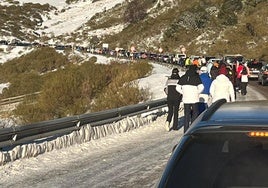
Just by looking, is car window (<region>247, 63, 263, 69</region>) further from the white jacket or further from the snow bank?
the white jacket

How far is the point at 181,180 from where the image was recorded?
11.3 ft

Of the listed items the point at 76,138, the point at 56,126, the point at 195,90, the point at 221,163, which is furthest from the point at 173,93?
the point at 221,163

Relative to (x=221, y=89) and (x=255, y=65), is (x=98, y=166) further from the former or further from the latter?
(x=255, y=65)

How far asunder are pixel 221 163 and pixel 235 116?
400 mm

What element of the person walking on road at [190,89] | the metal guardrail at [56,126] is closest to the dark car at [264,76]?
the metal guardrail at [56,126]

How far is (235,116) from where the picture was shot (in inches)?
149

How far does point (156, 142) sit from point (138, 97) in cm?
1229

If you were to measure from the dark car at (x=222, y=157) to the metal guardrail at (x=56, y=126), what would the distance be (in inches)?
300

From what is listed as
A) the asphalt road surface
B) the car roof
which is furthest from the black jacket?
the car roof

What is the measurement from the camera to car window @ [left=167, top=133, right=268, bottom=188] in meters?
3.45

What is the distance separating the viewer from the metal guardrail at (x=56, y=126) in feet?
35.8

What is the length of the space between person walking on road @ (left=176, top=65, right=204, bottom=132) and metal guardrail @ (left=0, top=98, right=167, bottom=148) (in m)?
2.67

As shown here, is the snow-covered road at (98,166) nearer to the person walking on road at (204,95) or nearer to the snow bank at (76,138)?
the snow bank at (76,138)

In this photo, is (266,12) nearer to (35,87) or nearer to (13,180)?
(35,87)
